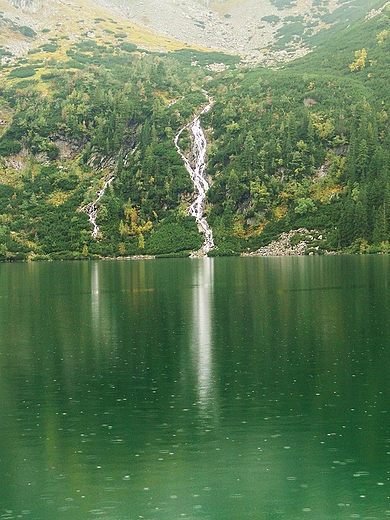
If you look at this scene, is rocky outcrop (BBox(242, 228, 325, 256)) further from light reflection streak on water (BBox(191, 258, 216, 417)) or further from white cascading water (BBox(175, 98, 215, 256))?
light reflection streak on water (BBox(191, 258, 216, 417))

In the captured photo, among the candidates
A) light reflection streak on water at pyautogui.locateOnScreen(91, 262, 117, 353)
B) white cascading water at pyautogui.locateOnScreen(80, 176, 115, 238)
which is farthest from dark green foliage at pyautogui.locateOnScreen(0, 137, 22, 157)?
light reflection streak on water at pyautogui.locateOnScreen(91, 262, 117, 353)

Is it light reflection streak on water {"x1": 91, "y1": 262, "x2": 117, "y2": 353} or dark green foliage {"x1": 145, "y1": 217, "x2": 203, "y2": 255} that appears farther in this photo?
dark green foliage {"x1": 145, "y1": 217, "x2": 203, "y2": 255}

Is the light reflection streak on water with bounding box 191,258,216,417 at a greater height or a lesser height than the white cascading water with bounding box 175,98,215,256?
lesser

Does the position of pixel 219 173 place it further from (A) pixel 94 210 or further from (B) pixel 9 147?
(B) pixel 9 147

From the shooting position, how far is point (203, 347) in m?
36.8

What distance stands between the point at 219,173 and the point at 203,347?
458 feet

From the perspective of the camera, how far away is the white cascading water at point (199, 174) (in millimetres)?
158125

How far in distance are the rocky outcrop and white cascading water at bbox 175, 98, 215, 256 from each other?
12616 millimetres

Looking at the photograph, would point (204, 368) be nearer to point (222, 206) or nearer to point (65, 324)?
point (65, 324)

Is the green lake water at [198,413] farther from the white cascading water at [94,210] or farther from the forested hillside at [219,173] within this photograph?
the white cascading water at [94,210]

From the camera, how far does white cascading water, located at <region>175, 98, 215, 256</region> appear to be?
158125mm

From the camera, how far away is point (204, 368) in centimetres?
3162

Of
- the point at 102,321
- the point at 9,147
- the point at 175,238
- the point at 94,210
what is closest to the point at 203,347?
the point at 102,321

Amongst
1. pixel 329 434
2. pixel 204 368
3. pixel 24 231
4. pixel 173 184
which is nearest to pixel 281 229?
pixel 173 184
